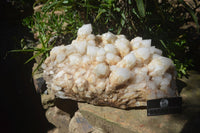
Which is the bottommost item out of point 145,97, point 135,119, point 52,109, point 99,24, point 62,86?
point 52,109

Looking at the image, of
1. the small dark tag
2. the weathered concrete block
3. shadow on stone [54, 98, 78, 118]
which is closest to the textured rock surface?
shadow on stone [54, 98, 78, 118]


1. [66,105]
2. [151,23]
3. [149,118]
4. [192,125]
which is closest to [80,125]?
[66,105]


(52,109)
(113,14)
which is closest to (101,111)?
(113,14)

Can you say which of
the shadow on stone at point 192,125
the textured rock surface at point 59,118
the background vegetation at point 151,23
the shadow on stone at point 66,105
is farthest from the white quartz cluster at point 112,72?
the textured rock surface at point 59,118

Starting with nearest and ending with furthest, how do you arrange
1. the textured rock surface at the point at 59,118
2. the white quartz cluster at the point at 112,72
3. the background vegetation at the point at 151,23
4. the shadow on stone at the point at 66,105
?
the white quartz cluster at the point at 112,72, the background vegetation at the point at 151,23, the shadow on stone at the point at 66,105, the textured rock surface at the point at 59,118

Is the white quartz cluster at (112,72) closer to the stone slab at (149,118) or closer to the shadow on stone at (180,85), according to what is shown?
the stone slab at (149,118)

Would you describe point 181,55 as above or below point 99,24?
below

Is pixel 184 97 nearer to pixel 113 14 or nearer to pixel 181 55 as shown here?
pixel 181 55
